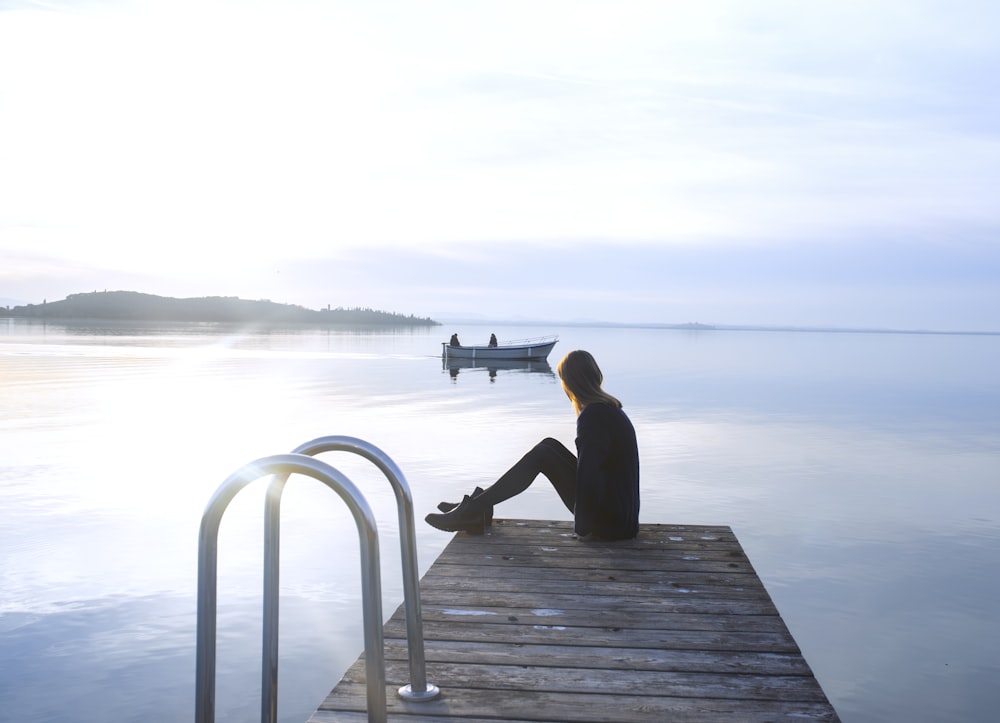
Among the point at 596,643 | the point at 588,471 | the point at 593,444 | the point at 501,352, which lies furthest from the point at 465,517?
the point at 501,352

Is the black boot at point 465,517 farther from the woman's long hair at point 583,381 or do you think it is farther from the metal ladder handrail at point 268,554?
the metal ladder handrail at point 268,554

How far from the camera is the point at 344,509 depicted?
14.3 metres

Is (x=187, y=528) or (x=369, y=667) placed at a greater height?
(x=369, y=667)

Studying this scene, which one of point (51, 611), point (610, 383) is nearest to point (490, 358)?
point (610, 383)

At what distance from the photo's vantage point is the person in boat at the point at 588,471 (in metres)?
6.99

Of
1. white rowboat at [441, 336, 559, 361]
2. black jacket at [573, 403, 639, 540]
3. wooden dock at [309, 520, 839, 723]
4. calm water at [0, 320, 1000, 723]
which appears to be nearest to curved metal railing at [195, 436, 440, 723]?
wooden dock at [309, 520, 839, 723]

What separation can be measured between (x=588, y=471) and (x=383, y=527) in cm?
680

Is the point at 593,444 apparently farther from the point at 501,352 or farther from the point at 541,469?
the point at 501,352

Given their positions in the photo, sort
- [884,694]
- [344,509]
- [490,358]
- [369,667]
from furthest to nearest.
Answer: [490,358], [344,509], [884,694], [369,667]

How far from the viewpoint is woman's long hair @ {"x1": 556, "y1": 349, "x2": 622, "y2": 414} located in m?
7.11

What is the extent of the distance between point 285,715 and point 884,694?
16.8 feet

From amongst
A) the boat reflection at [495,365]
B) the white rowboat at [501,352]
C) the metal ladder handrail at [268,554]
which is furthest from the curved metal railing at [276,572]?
the white rowboat at [501,352]

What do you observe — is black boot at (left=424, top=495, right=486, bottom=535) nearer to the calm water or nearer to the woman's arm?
the woman's arm

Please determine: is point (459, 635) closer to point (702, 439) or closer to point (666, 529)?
point (666, 529)
